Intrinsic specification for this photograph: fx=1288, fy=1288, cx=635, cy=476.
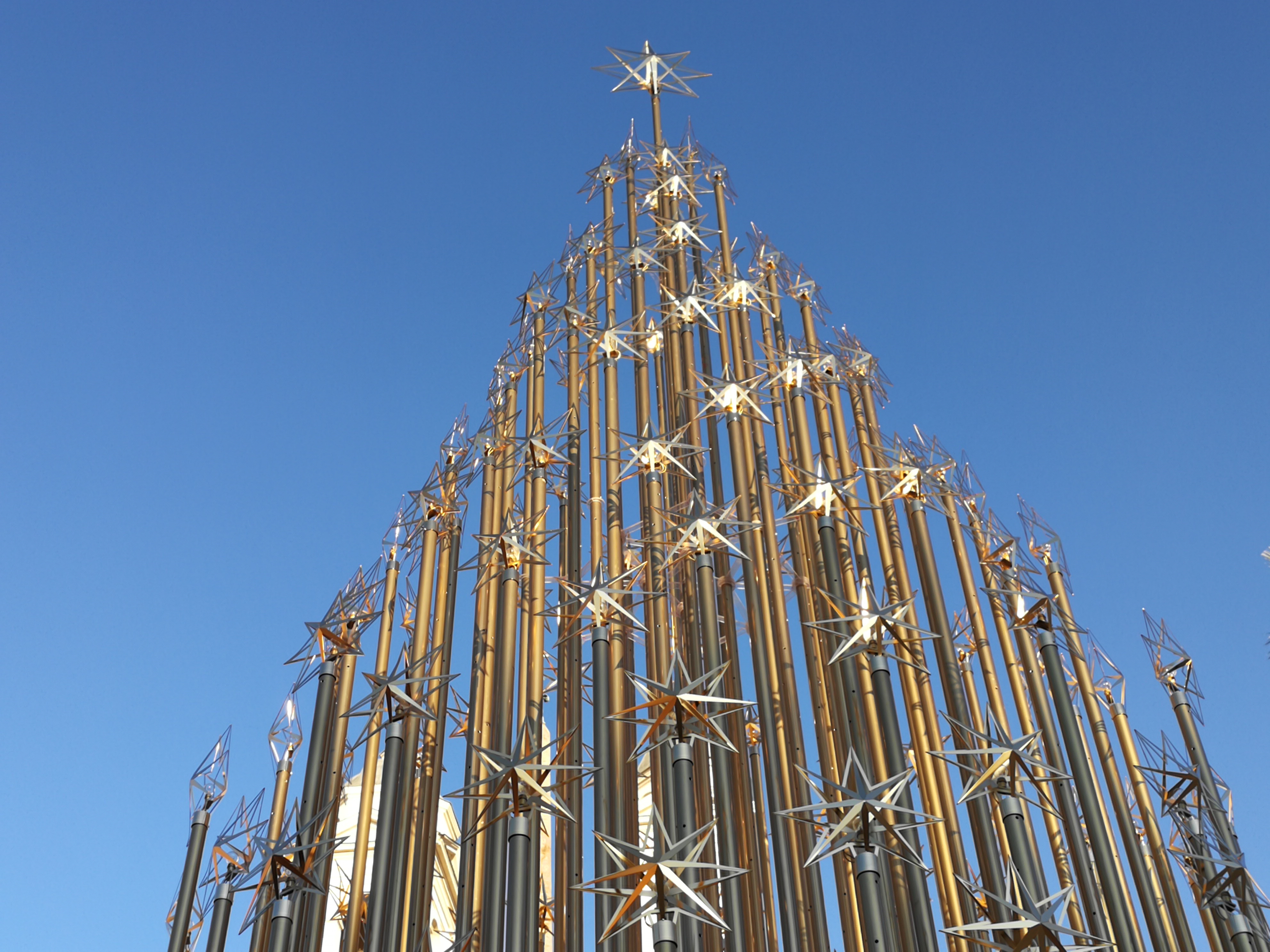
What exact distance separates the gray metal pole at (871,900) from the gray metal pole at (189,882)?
10651 millimetres

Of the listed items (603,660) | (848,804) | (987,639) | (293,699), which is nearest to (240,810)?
(293,699)

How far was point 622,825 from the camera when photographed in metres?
17.9

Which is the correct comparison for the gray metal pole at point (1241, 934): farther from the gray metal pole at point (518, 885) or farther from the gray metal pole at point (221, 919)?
the gray metal pole at point (221, 919)

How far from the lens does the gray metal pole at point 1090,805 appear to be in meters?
16.0

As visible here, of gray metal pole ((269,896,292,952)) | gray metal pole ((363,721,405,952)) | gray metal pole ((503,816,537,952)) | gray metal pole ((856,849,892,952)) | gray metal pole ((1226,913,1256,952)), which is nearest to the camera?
gray metal pole ((856,849,892,952))

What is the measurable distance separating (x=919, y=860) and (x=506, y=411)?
12970 mm

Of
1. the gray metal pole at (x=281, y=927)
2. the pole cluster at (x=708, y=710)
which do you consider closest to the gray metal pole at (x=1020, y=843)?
the pole cluster at (x=708, y=710)

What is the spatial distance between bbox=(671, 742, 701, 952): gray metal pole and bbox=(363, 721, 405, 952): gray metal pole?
13.8 ft

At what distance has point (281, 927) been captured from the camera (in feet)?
54.9

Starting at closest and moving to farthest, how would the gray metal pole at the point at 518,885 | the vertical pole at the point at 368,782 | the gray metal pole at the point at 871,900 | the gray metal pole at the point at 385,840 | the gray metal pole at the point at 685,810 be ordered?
the gray metal pole at the point at 871,900 < the gray metal pole at the point at 685,810 < the gray metal pole at the point at 518,885 < the gray metal pole at the point at 385,840 < the vertical pole at the point at 368,782

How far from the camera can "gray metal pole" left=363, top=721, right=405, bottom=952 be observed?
16.9 metres

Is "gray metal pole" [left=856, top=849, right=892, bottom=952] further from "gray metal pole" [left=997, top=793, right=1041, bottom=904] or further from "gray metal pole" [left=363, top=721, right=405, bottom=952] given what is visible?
"gray metal pole" [left=363, top=721, right=405, bottom=952]

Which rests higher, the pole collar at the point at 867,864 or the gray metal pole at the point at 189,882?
the gray metal pole at the point at 189,882

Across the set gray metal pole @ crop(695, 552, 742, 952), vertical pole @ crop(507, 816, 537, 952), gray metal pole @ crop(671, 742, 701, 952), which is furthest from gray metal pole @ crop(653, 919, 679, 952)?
vertical pole @ crop(507, 816, 537, 952)
